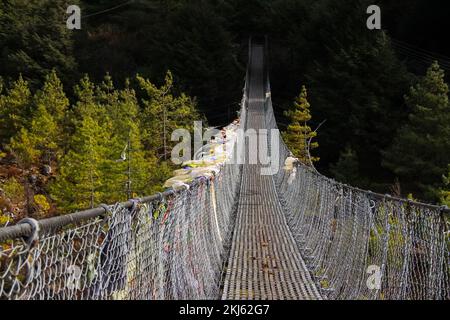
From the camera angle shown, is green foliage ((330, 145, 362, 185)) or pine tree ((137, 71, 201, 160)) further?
pine tree ((137, 71, 201, 160))

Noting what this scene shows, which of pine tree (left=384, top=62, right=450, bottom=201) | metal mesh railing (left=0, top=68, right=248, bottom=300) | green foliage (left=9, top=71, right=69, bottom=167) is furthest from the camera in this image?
green foliage (left=9, top=71, right=69, bottom=167)

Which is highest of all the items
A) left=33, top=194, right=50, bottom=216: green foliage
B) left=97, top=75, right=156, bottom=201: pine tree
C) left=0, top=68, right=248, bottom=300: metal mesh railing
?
left=97, top=75, right=156, bottom=201: pine tree

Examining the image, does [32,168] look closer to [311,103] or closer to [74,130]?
[74,130]

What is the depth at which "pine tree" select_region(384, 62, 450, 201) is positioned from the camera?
51.9 feet

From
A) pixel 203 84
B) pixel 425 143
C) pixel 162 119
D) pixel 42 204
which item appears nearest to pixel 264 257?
pixel 425 143

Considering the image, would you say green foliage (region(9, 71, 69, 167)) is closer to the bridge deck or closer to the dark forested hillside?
the dark forested hillside

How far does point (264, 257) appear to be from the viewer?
4820 mm

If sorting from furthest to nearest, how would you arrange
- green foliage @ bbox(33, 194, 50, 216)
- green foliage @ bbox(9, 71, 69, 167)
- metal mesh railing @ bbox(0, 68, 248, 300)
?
green foliage @ bbox(9, 71, 69, 167), green foliage @ bbox(33, 194, 50, 216), metal mesh railing @ bbox(0, 68, 248, 300)

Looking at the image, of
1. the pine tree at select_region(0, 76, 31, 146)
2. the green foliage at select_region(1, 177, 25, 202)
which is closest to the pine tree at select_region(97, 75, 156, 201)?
the green foliage at select_region(1, 177, 25, 202)

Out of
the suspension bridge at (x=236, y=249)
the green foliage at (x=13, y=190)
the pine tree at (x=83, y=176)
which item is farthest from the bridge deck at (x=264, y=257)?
the green foliage at (x=13, y=190)

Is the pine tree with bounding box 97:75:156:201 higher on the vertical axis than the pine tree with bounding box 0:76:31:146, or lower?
lower

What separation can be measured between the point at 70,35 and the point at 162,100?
29.8ft

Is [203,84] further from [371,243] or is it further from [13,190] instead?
[371,243]

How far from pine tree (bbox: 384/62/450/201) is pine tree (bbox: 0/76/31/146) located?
1528 centimetres
